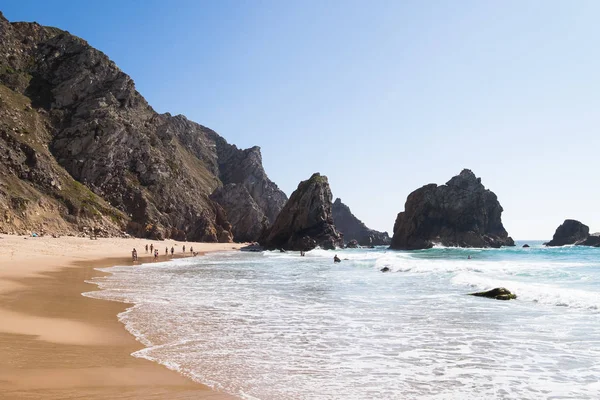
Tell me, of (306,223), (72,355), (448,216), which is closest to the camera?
(72,355)

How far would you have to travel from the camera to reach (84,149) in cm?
9275

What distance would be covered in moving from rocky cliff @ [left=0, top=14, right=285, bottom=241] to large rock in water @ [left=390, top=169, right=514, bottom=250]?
174 ft

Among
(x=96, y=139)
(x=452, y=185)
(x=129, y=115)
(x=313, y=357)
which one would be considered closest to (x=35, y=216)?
(x=96, y=139)

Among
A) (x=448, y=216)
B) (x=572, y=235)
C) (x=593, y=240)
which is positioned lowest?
(x=593, y=240)

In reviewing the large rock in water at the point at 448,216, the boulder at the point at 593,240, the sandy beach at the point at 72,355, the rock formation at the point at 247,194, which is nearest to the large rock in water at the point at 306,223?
the rock formation at the point at 247,194

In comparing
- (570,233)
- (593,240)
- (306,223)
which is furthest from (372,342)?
(570,233)

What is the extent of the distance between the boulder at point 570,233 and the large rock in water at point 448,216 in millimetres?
42201

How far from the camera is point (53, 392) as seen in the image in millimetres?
6312

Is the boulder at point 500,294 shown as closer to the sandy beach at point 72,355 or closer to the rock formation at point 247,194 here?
the sandy beach at point 72,355

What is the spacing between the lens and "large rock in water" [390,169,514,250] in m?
126

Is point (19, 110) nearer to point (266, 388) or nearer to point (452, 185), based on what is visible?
point (266, 388)

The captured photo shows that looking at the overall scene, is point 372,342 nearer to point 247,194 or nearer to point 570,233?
point 247,194

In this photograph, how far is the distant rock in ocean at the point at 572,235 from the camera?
15043cm

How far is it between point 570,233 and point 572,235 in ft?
3.16
